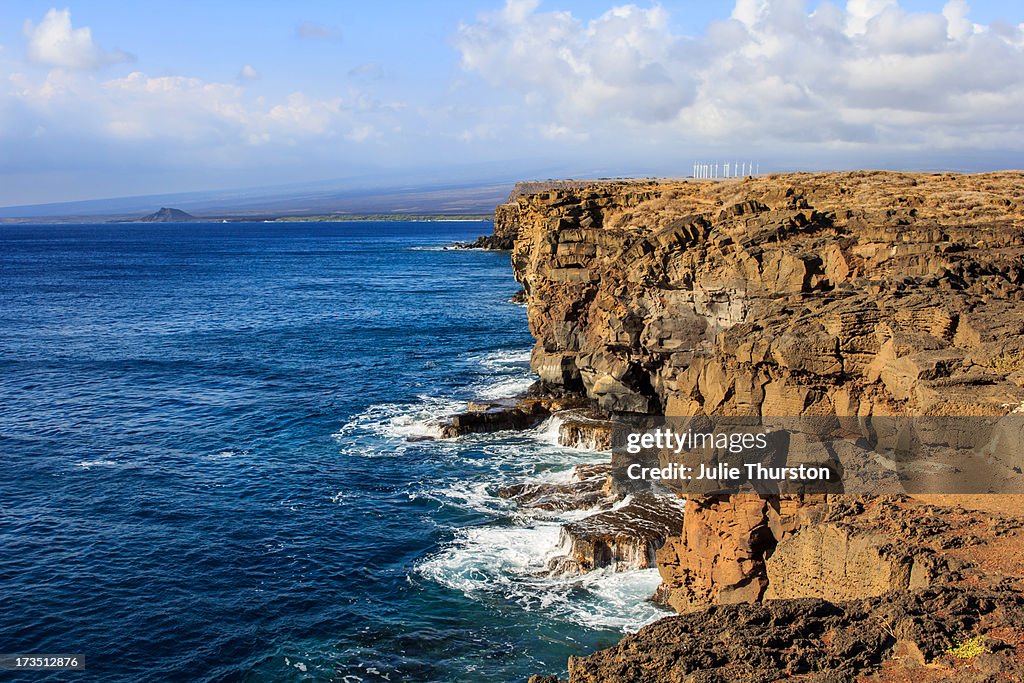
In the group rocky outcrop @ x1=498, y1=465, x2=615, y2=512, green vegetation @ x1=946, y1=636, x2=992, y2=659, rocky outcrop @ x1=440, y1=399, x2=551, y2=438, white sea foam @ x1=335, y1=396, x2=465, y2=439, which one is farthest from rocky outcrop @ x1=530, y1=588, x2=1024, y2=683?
white sea foam @ x1=335, y1=396, x2=465, y2=439

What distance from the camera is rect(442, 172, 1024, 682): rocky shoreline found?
12.9 metres

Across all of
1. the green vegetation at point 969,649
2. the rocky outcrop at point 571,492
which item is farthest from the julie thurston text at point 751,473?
the rocky outcrop at point 571,492

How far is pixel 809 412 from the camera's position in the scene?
21.2 metres

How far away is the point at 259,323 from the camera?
280 ft

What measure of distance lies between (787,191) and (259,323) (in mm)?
54081

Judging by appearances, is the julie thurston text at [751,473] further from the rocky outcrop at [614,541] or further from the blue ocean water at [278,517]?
the rocky outcrop at [614,541]

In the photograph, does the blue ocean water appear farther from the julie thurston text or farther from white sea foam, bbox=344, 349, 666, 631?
the julie thurston text

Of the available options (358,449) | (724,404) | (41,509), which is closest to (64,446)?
(41,509)

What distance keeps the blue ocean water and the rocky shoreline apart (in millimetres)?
2967

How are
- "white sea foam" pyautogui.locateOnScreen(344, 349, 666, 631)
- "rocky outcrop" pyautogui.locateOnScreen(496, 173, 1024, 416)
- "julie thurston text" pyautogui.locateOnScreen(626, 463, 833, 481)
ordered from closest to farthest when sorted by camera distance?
"julie thurston text" pyautogui.locateOnScreen(626, 463, 833, 481) → "rocky outcrop" pyautogui.locateOnScreen(496, 173, 1024, 416) → "white sea foam" pyautogui.locateOnScreen(344, 349, 666, 631)

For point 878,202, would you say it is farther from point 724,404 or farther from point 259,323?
point 259,323

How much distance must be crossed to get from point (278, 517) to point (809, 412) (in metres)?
23.6

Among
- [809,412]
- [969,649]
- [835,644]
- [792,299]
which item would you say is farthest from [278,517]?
[969,649]

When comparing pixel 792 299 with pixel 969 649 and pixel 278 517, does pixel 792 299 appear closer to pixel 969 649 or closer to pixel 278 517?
pixel 969 649
